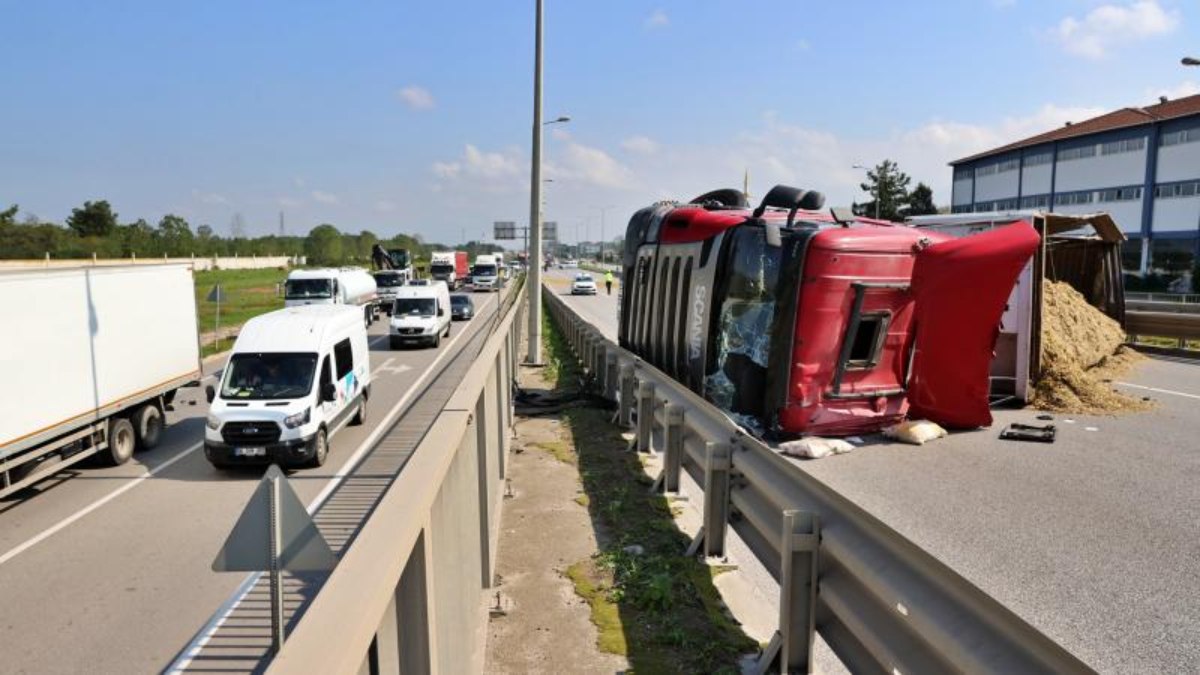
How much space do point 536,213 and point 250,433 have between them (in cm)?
1020

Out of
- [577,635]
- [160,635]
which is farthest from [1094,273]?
[160,635]

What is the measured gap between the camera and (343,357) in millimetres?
15031

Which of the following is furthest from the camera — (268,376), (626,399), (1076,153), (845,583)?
(1076,153)

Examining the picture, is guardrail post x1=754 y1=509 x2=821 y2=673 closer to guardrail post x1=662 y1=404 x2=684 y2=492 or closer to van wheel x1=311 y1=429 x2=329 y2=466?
guardrail post x1=662 y1=404 x2=684 y2=492

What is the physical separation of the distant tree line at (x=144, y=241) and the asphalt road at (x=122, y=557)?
4710cm

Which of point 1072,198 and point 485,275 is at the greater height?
point 1072,198

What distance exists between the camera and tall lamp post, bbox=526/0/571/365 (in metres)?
20.2

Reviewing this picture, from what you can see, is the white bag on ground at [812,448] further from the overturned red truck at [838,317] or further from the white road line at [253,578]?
the white road line at [253,578]

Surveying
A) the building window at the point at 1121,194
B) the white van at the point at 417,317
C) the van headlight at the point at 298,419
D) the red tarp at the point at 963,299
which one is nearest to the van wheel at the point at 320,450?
the van headlight at the point at 298,419

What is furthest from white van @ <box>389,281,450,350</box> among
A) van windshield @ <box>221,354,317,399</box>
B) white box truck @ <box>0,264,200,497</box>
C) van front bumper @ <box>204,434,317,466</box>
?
van front bumper @ <box>204,434,317,466</box>

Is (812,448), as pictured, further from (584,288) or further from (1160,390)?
(584,288)

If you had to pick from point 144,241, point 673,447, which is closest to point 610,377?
point 673,447

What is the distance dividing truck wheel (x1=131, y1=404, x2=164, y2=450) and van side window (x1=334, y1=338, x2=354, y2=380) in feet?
10.7

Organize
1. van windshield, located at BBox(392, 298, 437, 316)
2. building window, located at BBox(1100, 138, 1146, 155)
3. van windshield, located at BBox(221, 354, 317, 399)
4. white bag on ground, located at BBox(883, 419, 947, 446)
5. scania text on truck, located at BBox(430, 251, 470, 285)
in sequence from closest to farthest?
white bag on ground, located at BBox(883, 419, 947, 446)
van windshield, located at BBox(221, 354, 317, 399)
van windshield, located at BBox(392, 298, 437, 316)
building window, located at BBox(1100, 138, 1146, 155)
scania text on truck, located at BBox(430, 251, 470, 285)
